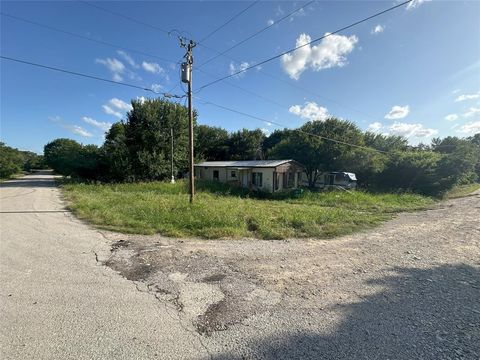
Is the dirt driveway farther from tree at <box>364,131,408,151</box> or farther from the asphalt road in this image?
tree at <box>364,131,408,151</box>

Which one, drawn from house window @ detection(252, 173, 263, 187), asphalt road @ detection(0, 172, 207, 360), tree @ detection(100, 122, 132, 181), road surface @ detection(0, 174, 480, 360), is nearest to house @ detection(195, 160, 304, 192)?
house window @ detection(252, 173, 263, 187)

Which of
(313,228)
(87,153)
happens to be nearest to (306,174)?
(313,228)

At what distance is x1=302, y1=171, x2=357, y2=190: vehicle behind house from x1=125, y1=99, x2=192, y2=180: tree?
15337 millimetres

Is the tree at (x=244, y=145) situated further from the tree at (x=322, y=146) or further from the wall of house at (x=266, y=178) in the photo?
the wall of house at (x=266, y=178)

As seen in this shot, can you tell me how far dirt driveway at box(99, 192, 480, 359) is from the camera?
8.86 feet

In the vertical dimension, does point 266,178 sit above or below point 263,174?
below

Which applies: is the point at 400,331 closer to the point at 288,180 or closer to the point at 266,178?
the point at 266,178

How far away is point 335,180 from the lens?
2589cm

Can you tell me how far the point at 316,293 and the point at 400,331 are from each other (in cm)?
115

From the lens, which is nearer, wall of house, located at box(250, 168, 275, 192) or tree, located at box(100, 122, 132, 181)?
wall of house, located at box(250, 168, 275, 192)

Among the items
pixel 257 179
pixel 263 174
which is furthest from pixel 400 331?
pixel 257 179

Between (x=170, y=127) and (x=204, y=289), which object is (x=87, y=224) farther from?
(x=170, y=127)

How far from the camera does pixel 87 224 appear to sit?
839 centimetres

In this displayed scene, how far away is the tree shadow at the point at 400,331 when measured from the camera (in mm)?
2561
